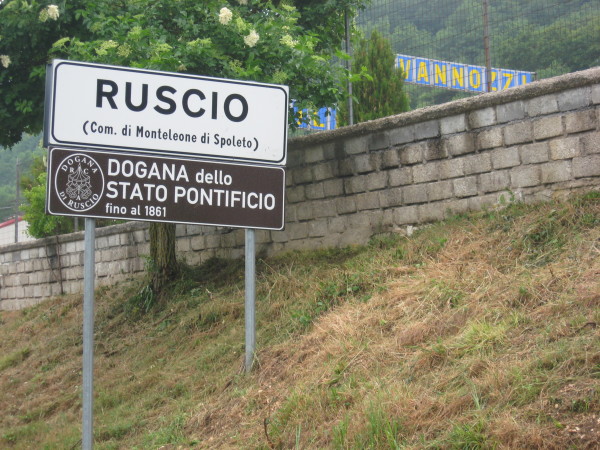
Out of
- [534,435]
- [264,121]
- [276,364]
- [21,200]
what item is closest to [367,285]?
[276,364]

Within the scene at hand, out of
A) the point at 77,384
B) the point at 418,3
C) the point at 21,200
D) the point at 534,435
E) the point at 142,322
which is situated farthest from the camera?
the point at 21,200

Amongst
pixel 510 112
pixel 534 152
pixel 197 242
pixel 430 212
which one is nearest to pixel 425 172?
pixel 430 212

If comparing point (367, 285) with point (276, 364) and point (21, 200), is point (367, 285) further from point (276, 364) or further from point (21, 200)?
point (21, 200)

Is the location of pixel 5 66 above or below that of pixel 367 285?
above

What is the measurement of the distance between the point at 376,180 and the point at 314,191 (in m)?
0.92

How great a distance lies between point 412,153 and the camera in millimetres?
8492

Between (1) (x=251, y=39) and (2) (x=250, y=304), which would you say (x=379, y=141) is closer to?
(1) (x=251, y=39)

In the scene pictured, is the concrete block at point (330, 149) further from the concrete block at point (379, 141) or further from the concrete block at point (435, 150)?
the concrete block at point (435, 150)

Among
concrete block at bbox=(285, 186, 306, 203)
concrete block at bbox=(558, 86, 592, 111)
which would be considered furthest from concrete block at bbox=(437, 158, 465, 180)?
concrete block at bbox=(285, 186, 306, 203)

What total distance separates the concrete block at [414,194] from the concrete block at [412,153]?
283 mm

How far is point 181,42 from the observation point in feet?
29.4

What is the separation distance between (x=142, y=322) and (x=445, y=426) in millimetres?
6054

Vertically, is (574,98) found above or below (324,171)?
above

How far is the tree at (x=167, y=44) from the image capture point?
876cm
